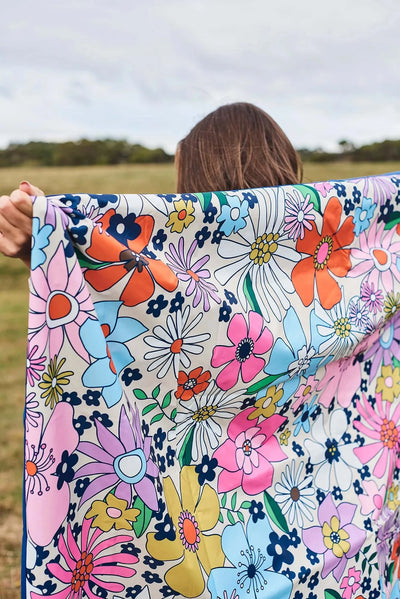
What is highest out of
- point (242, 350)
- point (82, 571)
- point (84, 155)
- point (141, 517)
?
point (84, 155)

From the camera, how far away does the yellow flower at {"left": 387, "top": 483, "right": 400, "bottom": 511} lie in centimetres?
165

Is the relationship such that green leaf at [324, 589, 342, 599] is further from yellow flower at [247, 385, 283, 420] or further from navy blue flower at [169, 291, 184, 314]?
navy blue flower at [169, 291, 184, 314]

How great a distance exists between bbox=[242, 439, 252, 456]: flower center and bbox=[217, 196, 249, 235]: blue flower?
1.76 ft

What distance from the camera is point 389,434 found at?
5.57ft

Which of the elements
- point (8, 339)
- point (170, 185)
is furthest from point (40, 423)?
point (170, 185)

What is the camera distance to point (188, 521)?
128 centimetres

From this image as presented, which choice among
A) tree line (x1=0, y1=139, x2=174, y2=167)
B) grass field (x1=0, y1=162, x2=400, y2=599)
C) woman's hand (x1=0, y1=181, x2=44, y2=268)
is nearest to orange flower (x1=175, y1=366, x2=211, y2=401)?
woman's hand (x1=0, y1=181, x2=44, y2=268)

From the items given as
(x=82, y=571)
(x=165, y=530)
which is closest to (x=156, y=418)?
(x=165, y=530)

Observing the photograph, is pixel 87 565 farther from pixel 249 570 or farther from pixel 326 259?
pixel 326 259

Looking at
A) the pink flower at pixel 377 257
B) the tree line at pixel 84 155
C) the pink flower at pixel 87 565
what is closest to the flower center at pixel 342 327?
the pink flower at pixel 377 257

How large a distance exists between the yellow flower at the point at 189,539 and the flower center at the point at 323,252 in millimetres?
666

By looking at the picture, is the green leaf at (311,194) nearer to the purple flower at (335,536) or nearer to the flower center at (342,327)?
the flower center at (342,327)

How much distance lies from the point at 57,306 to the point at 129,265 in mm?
184

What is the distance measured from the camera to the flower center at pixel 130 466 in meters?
1.15
